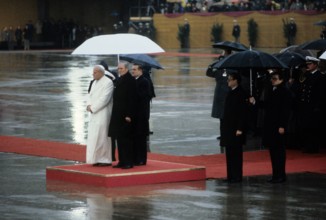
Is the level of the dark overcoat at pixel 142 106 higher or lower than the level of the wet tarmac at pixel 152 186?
higher

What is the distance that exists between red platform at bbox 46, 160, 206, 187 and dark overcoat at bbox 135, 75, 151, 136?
581mm

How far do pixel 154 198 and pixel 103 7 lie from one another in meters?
71.7

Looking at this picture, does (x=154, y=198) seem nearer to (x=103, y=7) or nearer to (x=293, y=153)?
(x=293, y=153)

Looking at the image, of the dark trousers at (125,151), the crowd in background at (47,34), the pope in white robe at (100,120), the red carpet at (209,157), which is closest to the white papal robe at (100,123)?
the pope in white robe at (100,120)

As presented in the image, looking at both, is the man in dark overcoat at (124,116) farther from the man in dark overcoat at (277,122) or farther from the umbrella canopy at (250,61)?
the man in dark overcoat at (277,122)

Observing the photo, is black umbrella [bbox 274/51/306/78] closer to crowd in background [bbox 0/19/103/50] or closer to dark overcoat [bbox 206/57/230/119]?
dark overcoat [bbox 206/57/230/119]

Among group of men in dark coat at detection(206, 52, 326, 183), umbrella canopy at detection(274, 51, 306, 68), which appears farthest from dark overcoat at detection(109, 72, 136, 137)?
umbrella canopy at detection(274, 51, 306, 68)

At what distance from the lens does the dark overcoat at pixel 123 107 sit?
15.0 m

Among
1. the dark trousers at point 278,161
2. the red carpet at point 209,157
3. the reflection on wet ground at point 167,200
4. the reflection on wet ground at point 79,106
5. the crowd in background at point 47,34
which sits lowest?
the crowd in background at point 47,34

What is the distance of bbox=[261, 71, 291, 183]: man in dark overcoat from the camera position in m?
14.8

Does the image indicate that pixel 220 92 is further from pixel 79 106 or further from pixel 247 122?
pixel 79 106

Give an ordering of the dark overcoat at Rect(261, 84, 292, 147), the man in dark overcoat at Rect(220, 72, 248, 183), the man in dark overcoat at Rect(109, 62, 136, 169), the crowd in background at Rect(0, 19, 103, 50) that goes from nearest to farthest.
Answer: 1. the man in dark overcoat at Rect(220, 72, 248, 183)
2. the dark overcoat at Rect(261, 84, 292, 147)
3. the man in dark overcoat at Rect(109, 62, 136, 169)
4. the crowd in background at Rect(0, 19, 103, 50)

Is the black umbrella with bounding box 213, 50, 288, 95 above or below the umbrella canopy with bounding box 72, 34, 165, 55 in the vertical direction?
below

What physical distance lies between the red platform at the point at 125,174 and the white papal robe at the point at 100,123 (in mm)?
196
